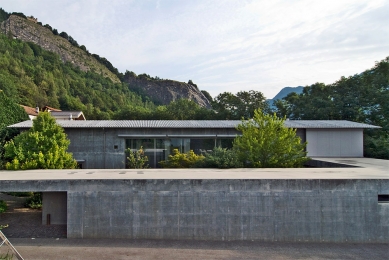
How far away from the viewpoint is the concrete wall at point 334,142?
59.2 feet

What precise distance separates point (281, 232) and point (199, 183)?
306cm

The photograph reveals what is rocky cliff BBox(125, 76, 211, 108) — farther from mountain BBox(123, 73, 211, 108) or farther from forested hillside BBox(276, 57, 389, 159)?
forested hillside BBox(276, 57, 389, 159)

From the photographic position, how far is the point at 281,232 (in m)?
9.25

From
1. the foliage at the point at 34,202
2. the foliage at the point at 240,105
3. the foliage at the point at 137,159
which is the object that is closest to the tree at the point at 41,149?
the foliage at the point at 34,202

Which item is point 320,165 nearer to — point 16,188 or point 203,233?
point 203,233

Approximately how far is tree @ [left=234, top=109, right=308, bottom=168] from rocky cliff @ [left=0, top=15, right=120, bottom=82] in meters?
101

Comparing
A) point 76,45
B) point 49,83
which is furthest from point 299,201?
point 76,45

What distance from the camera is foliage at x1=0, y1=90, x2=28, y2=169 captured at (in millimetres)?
16750

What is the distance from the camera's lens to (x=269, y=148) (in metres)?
15.0

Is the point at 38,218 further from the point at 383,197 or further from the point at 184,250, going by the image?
the point at 383,197

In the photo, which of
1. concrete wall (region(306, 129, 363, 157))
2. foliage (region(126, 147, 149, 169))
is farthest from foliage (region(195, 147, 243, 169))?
concrete wall (region(306, 129, 363, 157))

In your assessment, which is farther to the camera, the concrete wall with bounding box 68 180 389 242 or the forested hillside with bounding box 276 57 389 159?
the forested hillside with bounding box 276 57 389 159

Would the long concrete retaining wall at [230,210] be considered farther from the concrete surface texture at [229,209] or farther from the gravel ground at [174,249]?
the gravel ground at [174,249]

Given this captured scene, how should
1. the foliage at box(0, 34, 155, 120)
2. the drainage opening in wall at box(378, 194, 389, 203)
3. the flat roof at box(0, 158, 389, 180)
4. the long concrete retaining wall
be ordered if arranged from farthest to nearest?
the foliage at box(0, 34, 155, 120), the flat roof at box(0, 158, 389, 180), the drainage opening in wall at box(378, 194, 389, 203), the long concrete retaining wall
